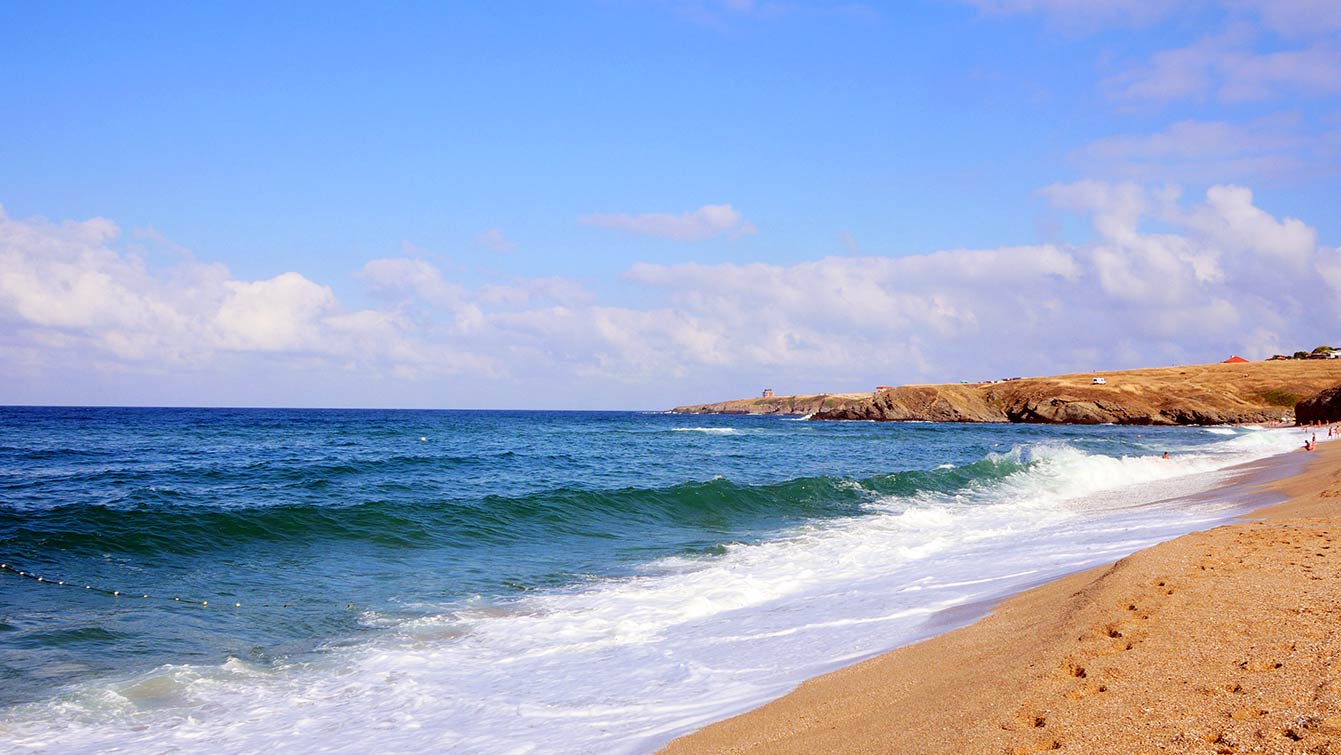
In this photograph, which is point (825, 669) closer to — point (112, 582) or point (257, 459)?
point (112, 582)

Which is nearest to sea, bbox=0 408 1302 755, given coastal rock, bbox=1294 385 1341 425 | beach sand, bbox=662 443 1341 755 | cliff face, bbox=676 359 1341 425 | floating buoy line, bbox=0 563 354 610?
floating buoy line, bbox=0 563 354 610

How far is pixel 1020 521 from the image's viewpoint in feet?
57.9

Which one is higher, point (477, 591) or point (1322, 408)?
point (1322, 408)

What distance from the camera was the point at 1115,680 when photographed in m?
4.93

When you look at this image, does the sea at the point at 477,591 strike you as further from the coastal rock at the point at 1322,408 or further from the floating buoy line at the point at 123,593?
the coastal rock at the point at 1322,408

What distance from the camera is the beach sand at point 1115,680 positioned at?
410cm

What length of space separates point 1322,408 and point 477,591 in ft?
238

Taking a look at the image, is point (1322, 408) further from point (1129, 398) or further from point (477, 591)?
point (477, 591)

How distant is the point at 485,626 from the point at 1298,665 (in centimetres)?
820

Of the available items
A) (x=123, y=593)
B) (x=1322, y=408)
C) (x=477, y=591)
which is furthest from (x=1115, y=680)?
(x=1322, y=408)

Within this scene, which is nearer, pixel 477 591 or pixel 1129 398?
pixel 477 591

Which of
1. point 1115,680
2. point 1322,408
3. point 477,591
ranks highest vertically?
point 1322,408

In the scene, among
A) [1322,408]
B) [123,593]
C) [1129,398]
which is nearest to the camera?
[123,593]

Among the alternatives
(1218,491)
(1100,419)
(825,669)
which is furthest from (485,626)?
(1100,419)
